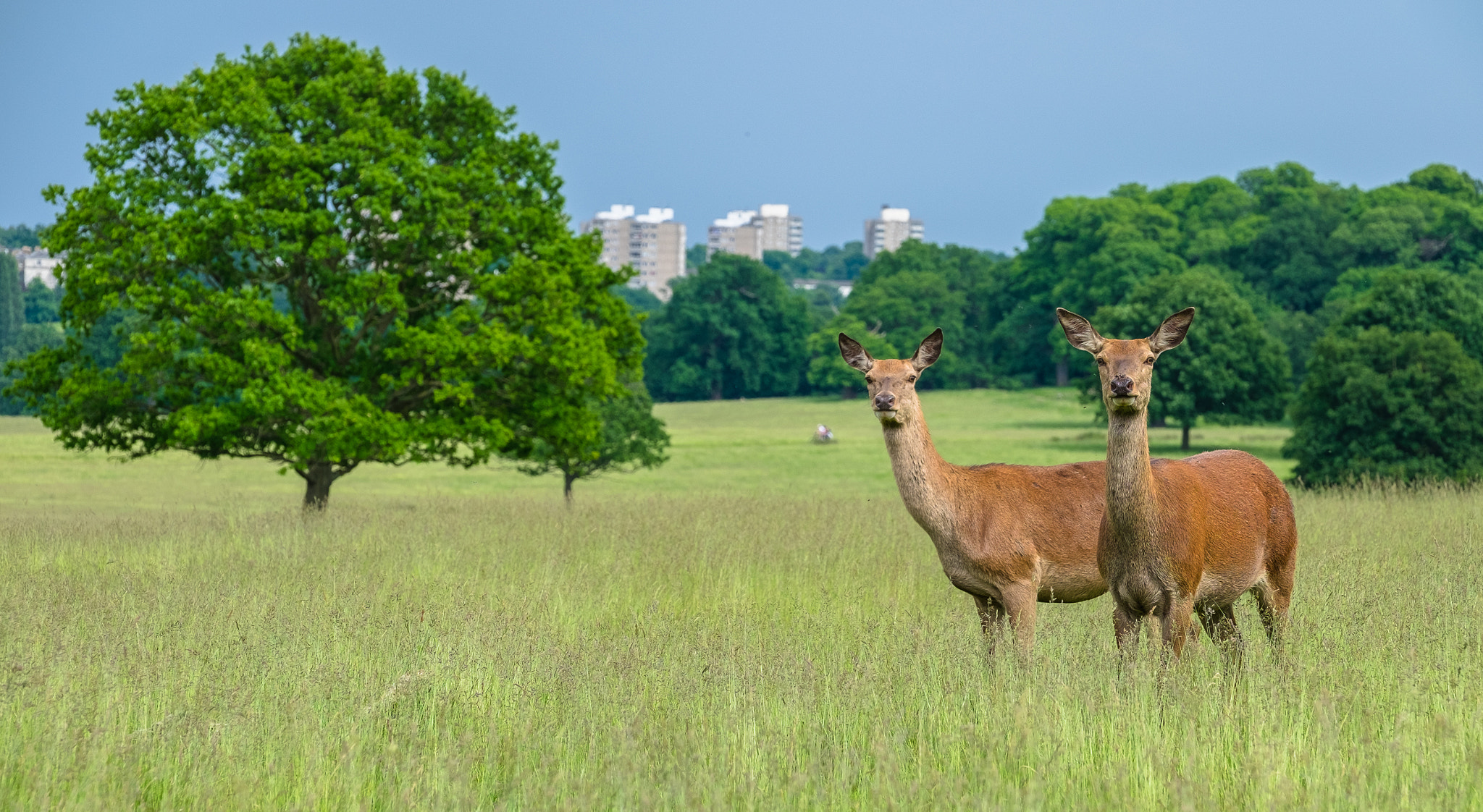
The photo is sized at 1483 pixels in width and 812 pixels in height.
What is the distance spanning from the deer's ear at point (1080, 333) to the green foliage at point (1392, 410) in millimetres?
24969

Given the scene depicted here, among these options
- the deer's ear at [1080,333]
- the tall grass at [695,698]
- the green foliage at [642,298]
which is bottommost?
the tall grass at [695,698]

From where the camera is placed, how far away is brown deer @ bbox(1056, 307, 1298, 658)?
6418mm

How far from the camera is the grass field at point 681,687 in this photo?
518 cm

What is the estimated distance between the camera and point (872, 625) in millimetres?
8406

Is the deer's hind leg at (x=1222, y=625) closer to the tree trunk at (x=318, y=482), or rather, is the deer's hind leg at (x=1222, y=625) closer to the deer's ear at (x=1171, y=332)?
the deer's ear at (x=1171, y=332)

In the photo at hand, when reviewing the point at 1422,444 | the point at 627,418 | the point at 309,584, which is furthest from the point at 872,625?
the point at 1422,444

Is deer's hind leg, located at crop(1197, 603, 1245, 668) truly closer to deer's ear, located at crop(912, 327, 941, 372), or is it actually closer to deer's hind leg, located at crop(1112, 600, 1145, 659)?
deer's hind leg, located at crop(1112, 600, 1145, 659)

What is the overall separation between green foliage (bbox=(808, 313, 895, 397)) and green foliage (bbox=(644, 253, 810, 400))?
305 cm

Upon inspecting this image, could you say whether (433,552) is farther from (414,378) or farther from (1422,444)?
(1422,444)

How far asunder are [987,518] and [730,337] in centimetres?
8405

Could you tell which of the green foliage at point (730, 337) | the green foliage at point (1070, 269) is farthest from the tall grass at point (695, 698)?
the green foliage at point (730, 337)

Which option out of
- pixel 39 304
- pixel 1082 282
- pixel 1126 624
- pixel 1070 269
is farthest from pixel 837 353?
pixel 1126 624

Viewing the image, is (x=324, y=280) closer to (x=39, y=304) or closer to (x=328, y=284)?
(x=328, y=284)

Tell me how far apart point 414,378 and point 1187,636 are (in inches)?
560
